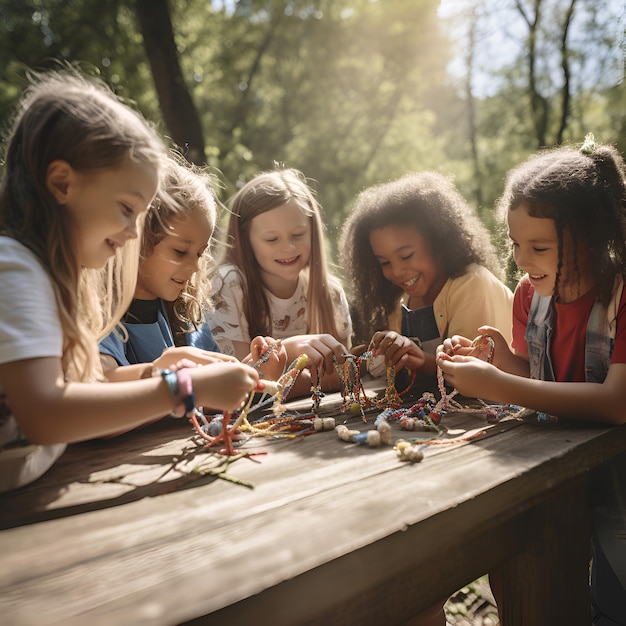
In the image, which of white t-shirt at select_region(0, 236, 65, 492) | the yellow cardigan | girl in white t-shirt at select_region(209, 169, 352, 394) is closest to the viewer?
white t-shirt at select_region(0, 236, 65, 492)

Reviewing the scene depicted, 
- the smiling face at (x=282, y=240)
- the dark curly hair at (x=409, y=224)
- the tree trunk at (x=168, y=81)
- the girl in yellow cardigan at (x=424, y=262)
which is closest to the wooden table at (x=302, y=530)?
the girl in yellow cardigan at (x=424, y=262)

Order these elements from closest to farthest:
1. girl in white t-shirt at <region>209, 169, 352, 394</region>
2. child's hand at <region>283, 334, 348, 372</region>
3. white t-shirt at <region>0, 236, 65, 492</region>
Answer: white t-shirt at <region>0, 236, 65, 492</region>
child's hand at <region>283, 334, 348, 372</region>
girl in white t-shirt at <region>209, 169, 352, 394</region>

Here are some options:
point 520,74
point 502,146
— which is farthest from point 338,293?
point 502,146

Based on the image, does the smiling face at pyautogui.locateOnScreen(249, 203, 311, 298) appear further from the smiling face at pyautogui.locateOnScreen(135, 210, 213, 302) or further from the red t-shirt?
the red t-shirt

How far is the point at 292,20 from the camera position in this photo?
11148 millimetres

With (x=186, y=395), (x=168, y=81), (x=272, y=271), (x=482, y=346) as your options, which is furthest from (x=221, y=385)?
(x=168, y=81)

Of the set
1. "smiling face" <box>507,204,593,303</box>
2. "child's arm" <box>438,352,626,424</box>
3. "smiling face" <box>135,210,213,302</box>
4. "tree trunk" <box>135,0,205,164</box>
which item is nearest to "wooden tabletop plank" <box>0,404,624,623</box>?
"child's arm" <box>438,352,626,424</box>

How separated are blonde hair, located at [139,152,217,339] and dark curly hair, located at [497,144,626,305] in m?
1.18

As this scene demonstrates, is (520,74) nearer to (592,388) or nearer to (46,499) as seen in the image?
(592,388)

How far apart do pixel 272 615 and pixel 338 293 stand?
7.31 ft

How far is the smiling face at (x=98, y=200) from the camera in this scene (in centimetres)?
123

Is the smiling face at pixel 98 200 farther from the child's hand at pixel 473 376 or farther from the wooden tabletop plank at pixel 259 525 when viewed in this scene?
the child's hand at pixel 473 376

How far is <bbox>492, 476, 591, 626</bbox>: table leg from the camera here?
129cm

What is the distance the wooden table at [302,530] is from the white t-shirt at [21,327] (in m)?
0.07
